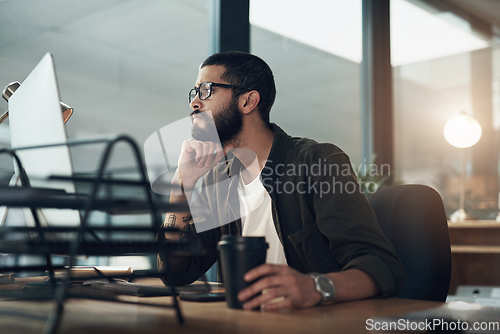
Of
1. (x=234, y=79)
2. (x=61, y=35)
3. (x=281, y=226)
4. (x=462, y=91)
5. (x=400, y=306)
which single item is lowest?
(x=400, y=306)

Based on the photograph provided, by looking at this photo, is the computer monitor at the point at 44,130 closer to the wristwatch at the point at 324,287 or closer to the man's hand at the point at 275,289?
the man's hand at the point at 275,289

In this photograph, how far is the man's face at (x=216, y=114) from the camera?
1.77 meters

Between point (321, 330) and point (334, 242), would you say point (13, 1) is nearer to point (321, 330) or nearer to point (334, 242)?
point (334, 242)

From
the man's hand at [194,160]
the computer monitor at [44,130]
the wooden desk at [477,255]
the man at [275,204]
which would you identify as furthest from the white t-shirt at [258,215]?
the wooden desk at [477,255]

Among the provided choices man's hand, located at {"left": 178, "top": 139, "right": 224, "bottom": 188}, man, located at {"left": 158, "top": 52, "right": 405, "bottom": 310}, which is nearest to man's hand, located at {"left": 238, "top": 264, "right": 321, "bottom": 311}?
man, located at {"left": 158, "top": 52, "right": 405, "bottom": 310}

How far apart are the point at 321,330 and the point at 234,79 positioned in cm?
127

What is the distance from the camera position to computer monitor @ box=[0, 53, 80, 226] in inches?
33.5

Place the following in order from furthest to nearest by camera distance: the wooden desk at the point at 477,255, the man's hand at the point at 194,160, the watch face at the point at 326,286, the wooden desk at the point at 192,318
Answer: the wooden desk at the point at 477,255, the man's hand at the point at 194,160, the watch face at the point at 326,286, the wooden desk at the point at 192,318

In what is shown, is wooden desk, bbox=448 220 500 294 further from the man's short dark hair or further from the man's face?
the man's face

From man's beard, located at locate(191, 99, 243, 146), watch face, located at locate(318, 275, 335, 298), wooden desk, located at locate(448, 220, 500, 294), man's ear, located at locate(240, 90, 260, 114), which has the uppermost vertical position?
man's ear, located at locate(240, 90, 260, 114)

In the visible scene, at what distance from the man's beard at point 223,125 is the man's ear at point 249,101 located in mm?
25

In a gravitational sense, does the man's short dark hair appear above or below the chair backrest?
above

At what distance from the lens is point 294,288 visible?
839 mm

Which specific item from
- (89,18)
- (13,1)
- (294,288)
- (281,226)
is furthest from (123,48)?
(294,288)
